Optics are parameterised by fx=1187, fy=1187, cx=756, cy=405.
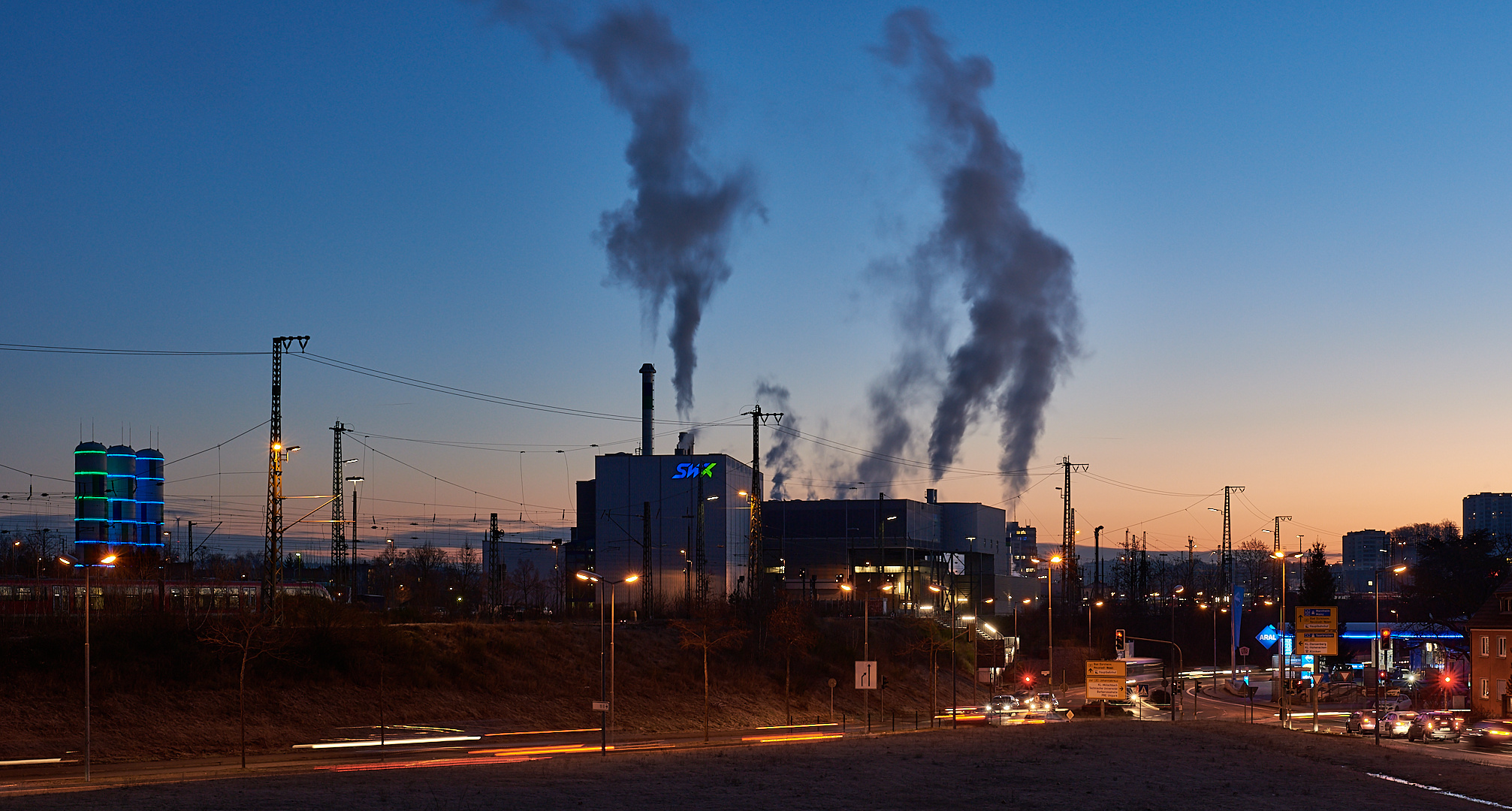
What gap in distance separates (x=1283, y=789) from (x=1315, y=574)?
9500cm

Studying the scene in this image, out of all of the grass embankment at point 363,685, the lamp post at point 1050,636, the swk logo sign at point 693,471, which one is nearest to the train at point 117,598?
the grass embankment at point 363,685

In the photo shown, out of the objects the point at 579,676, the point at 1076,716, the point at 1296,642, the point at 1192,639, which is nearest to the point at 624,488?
the point at 579,676

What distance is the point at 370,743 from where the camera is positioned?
5681cm

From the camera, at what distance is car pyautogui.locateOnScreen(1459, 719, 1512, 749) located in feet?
209

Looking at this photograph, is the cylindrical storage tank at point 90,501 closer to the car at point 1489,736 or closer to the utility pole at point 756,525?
the utility pole at point 756,525

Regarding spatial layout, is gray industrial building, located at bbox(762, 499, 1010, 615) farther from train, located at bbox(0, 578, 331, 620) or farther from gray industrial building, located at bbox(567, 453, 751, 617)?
train, located at bbox(0, 578, 331, 620)

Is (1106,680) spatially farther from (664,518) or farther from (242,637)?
(664,518)

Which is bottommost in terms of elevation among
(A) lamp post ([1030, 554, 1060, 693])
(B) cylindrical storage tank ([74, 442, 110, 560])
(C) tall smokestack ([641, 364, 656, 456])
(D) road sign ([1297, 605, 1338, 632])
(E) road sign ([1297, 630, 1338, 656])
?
(A) lamp post ([1030, 554, 1060, 693])

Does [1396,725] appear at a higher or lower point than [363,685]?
lower

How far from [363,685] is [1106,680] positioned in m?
45.9

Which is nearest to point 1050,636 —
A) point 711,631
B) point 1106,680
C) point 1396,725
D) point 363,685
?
point 1106,680

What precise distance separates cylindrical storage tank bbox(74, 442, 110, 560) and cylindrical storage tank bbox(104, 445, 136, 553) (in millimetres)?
618

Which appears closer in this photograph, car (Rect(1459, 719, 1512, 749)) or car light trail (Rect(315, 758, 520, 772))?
car light trail (Rect(315, 758, 520, 772))

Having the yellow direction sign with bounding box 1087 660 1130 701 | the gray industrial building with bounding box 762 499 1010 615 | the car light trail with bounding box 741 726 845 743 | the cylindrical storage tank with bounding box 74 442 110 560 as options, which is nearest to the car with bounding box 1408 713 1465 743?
the yellow direction sign with bounding box 1087 660 1130 701
